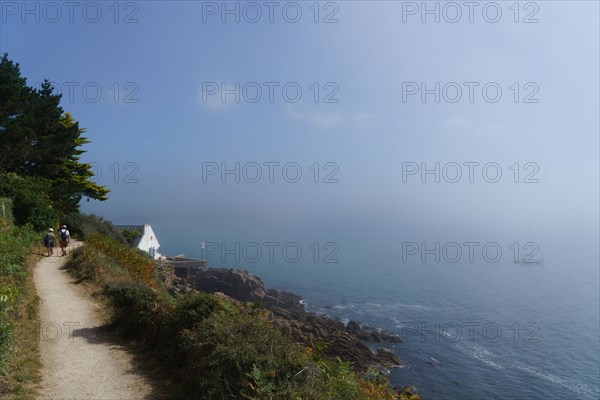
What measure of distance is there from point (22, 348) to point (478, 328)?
54.7 m

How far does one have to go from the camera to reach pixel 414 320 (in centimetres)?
5706

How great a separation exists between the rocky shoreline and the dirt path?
389 inches

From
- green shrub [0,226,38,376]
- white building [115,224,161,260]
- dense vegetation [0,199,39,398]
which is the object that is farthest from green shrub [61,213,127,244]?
dense vegetation [0,199,39,398]

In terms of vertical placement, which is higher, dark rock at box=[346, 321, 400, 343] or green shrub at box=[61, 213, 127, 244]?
green shrub at box=[61, 213, 127, 244]

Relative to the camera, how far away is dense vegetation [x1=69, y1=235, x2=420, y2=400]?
20.8 ft

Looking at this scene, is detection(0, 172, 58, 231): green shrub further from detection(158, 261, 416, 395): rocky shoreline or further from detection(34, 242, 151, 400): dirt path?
detection(34, 242, 151, 400): dirt path

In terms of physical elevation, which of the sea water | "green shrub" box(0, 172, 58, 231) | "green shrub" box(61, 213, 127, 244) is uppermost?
"green shrub" box(0, 172, 58, 231)

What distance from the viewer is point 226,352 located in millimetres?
7102

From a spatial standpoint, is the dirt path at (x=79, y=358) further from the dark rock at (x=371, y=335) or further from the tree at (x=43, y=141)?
the dark rock at (x=371, y=335)

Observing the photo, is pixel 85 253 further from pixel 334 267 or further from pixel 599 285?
pixel 599 285

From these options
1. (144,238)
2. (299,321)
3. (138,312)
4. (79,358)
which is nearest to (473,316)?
(299,321)

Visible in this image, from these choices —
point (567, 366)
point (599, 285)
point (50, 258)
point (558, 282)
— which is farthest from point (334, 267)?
point (50, 258)

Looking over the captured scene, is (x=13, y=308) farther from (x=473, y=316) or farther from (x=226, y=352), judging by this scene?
(x=473, y=316)

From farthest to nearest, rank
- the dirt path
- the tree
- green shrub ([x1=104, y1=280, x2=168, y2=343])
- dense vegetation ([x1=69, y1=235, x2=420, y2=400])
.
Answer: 1. the tree
2. green shrub ([x1=104, y1=280, x2=168, y2=343])
3. the dirt path
4. dense vegetation ([x1=69, y1=235, x2=420, y2=400])
